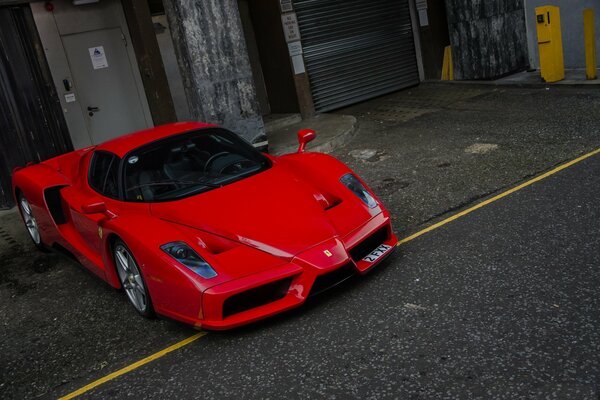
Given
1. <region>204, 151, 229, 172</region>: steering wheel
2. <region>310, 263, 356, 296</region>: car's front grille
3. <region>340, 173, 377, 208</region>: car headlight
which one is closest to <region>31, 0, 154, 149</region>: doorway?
<region>204, 151, 229, 172</region>: steering wheel

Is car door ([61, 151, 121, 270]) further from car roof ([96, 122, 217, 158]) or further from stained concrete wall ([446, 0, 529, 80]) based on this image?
stained concrete wall ([446, 0, 529, 80])

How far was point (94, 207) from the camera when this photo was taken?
459 cm

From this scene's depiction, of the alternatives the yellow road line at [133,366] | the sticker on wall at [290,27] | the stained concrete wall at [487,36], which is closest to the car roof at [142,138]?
the yellow road line at [133,366]

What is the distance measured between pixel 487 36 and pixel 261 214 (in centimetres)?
1004

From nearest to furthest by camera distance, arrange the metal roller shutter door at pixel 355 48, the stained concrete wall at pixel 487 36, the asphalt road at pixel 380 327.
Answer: the asphalt road at pixel 380 327 < the metal roller shutter door at pixel 355 48 < the stained concrete wall at pixel 487 36

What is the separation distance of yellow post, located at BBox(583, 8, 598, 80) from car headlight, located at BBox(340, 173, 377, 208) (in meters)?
7.56

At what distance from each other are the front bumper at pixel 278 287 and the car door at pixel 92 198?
145cm

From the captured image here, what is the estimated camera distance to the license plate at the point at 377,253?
4.39 m

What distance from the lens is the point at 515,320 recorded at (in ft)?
12.0

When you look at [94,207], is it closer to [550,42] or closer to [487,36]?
[550,42]

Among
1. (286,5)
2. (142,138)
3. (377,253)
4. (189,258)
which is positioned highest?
(286,5)

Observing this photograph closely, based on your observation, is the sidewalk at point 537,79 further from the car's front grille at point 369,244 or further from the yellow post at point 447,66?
the car's front grille at point 369,244

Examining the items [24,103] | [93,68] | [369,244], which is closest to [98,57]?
[93,68]

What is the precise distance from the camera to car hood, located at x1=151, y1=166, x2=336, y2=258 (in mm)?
4152
